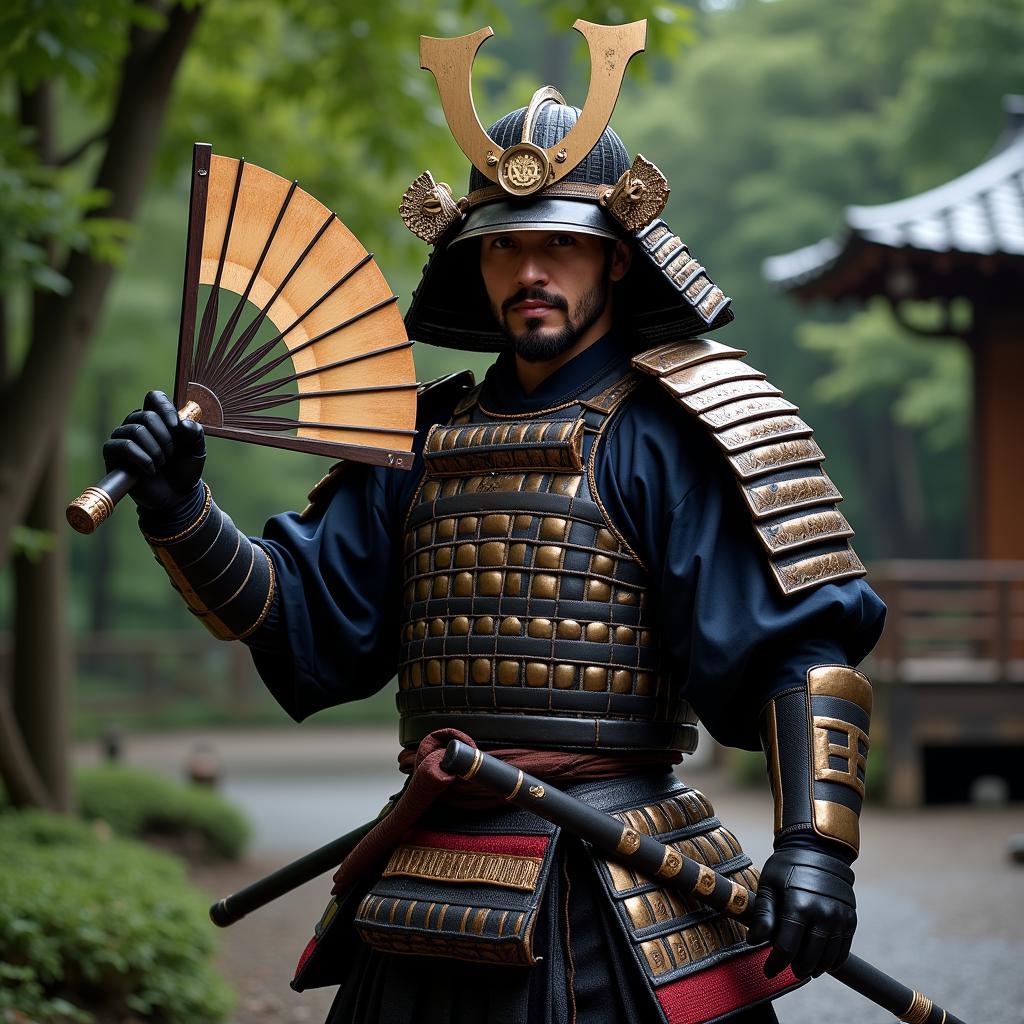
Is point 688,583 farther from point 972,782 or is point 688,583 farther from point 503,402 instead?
point 972,782

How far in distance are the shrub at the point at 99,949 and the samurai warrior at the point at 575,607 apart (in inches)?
87.4

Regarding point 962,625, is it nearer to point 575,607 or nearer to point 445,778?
point 575,607

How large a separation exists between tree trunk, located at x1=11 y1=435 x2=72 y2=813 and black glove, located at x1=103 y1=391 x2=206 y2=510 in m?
5.59

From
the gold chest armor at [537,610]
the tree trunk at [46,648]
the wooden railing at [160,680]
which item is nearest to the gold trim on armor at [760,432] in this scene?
the gold chest armor at [537,610]

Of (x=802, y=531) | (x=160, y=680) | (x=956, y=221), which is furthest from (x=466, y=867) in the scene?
(x=160, y=680)

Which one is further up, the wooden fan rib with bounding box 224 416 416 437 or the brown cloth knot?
the wooden fan rib with bounding box 224 416 416 437

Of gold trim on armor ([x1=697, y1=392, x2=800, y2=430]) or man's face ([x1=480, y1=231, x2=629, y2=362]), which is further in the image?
man's face ([x1=480, y1=231, x2=629, y2=362])

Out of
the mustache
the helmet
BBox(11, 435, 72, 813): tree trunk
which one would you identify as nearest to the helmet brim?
the helmet

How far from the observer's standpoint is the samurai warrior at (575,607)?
2.62 m

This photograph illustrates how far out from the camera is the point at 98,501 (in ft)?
7.98

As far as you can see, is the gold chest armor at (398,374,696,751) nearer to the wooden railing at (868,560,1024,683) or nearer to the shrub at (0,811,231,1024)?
the shrub at (0,811,231,1024)

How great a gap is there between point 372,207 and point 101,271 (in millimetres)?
2683

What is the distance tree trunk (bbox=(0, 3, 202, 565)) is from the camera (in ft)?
21.1

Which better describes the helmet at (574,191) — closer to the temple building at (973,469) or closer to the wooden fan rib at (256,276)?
the wooden fan rib at (256,276)
